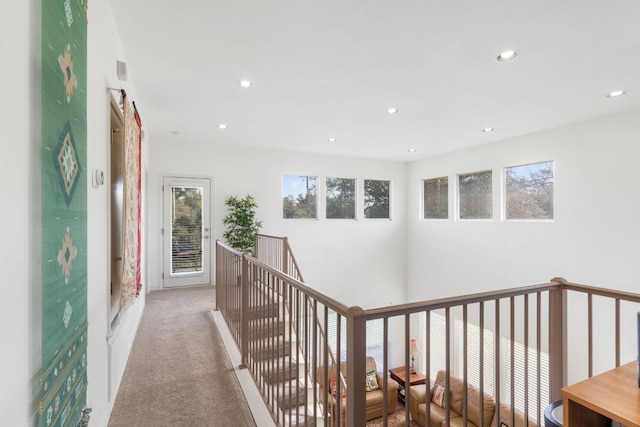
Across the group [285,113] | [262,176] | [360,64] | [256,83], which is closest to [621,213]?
[360,64]

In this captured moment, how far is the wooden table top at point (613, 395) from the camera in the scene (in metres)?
1.11

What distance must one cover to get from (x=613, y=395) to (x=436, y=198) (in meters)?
6.67

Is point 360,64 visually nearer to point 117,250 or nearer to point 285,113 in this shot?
point 285,113

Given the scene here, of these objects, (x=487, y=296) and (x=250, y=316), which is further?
(x=250, y=316)

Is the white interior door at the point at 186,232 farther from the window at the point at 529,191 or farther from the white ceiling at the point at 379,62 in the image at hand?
the window at the point at 529,191

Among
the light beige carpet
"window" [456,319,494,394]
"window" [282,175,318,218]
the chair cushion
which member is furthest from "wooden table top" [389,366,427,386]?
the light beige carpet

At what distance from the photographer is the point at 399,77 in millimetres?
3301

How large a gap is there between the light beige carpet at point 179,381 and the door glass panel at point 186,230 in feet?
6.43

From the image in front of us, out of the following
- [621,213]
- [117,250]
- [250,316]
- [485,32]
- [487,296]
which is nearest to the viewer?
[487,296]

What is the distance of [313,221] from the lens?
7.26 metres

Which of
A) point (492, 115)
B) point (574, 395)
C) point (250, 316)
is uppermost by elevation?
point (492, 115)

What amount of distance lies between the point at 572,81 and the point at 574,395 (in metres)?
3.38

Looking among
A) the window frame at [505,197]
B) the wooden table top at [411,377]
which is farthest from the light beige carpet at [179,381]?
the wooden table top at [411,377]

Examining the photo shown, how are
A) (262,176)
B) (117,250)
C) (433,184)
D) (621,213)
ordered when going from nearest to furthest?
1. (117,250)
2. (621,213)
3. (262,176)
4. (433,184)
